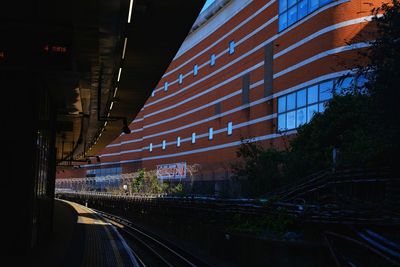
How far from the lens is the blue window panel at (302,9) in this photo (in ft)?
123

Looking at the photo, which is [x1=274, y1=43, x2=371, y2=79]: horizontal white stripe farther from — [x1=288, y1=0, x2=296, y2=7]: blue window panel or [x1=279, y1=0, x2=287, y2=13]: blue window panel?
[x1=279, y1=0, x2=287, y2=13]: blue window panel

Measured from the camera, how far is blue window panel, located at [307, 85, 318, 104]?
36.0 meters

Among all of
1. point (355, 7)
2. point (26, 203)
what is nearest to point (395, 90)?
point (26, 203)

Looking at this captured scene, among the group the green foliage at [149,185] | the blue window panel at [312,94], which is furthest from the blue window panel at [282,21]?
the green foliage at [149,185]

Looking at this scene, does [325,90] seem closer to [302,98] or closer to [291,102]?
[302,98]

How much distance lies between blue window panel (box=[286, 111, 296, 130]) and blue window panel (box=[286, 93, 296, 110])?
46 cm

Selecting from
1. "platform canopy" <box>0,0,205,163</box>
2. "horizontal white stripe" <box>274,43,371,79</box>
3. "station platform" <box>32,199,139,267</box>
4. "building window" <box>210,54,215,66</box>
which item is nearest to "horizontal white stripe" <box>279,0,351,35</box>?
"horizontal white stripe" <box>274,43,371,79</box>

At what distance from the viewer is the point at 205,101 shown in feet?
197

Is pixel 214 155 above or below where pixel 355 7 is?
below

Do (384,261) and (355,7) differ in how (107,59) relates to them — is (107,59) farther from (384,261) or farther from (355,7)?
(355,7)

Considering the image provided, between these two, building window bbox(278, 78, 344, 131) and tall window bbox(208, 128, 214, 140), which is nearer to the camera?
building window bbox(278, 78, 344, 131)

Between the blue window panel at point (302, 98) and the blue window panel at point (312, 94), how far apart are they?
0.47m

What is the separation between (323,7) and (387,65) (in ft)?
81.4

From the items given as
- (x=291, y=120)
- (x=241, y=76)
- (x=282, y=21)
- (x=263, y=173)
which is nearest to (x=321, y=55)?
(x=291, y=120)
